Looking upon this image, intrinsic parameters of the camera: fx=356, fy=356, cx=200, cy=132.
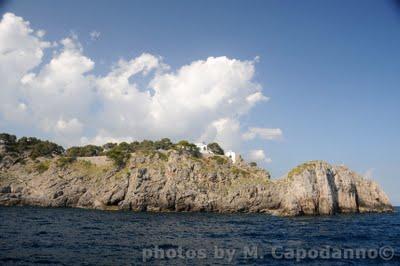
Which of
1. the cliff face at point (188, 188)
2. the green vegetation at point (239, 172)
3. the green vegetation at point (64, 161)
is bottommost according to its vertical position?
the cliff face at point (188, 188)

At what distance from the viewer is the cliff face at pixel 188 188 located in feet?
260

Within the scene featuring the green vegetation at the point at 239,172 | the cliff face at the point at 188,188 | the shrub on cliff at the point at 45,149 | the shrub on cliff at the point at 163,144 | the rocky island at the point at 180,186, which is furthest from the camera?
the shrub on cliff at the point at 163,144

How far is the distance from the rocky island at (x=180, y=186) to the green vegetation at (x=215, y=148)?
132ft

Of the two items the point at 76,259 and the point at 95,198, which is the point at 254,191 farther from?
the point at 76,259

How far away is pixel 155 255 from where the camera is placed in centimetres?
2594

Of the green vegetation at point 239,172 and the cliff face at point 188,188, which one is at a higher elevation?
the green vegetation at point 239,172

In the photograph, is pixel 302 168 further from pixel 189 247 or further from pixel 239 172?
pixel 189 247

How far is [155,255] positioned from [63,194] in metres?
70.2

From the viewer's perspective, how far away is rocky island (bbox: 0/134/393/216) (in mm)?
79625

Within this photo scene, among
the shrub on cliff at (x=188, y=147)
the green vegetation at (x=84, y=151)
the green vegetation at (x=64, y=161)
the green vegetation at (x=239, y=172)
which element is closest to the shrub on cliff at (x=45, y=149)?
the green vegetation at (x=84, y=151)

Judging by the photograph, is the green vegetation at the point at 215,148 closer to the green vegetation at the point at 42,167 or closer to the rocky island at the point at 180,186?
the rocky island at the point at 180,186

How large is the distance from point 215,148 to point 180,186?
187ft

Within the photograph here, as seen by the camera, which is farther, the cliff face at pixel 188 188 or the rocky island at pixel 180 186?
the rocky island at pixel 180 186

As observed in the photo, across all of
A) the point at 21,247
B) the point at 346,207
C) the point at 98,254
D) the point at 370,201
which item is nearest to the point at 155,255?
the point at 98,254
